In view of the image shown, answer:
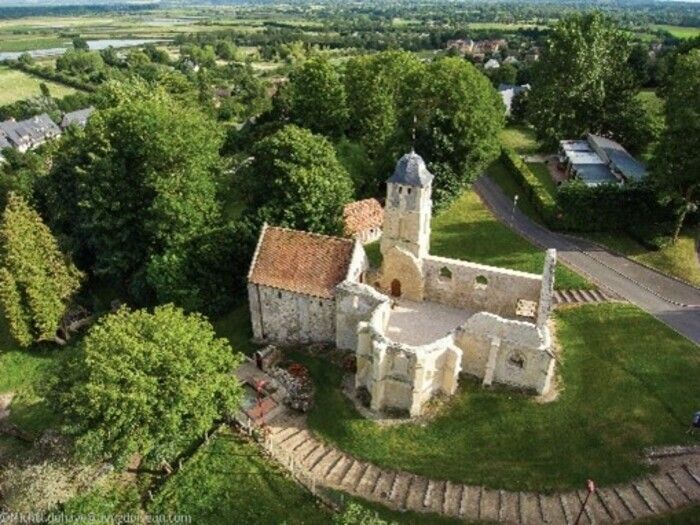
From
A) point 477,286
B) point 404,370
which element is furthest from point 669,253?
point 404,370

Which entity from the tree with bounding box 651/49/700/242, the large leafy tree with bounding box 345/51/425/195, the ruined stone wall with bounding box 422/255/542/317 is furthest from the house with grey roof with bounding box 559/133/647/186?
the ruined stone wall with bounding box 422/255/542/317

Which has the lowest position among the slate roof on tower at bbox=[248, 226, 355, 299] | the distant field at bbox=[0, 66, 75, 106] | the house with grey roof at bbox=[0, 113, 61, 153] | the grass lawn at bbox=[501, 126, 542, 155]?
the distant field at bbox=[0, 66, 75, 106]

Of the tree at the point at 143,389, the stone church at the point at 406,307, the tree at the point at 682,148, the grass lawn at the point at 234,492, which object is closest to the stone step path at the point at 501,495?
the grass lawn at the point at 234,492

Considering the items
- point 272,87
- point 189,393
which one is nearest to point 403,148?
point 189,393

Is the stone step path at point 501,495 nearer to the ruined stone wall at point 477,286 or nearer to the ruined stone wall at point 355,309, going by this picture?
the ruined stone wall at point 355,309

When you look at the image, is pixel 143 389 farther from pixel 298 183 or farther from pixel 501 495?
pixel 298 183

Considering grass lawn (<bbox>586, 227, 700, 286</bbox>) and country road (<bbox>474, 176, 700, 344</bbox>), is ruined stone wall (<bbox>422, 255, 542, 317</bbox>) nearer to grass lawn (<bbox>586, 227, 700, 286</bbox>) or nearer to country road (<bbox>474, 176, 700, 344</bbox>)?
country road (<bbox>474, 176, 700, 344</bbox>)
